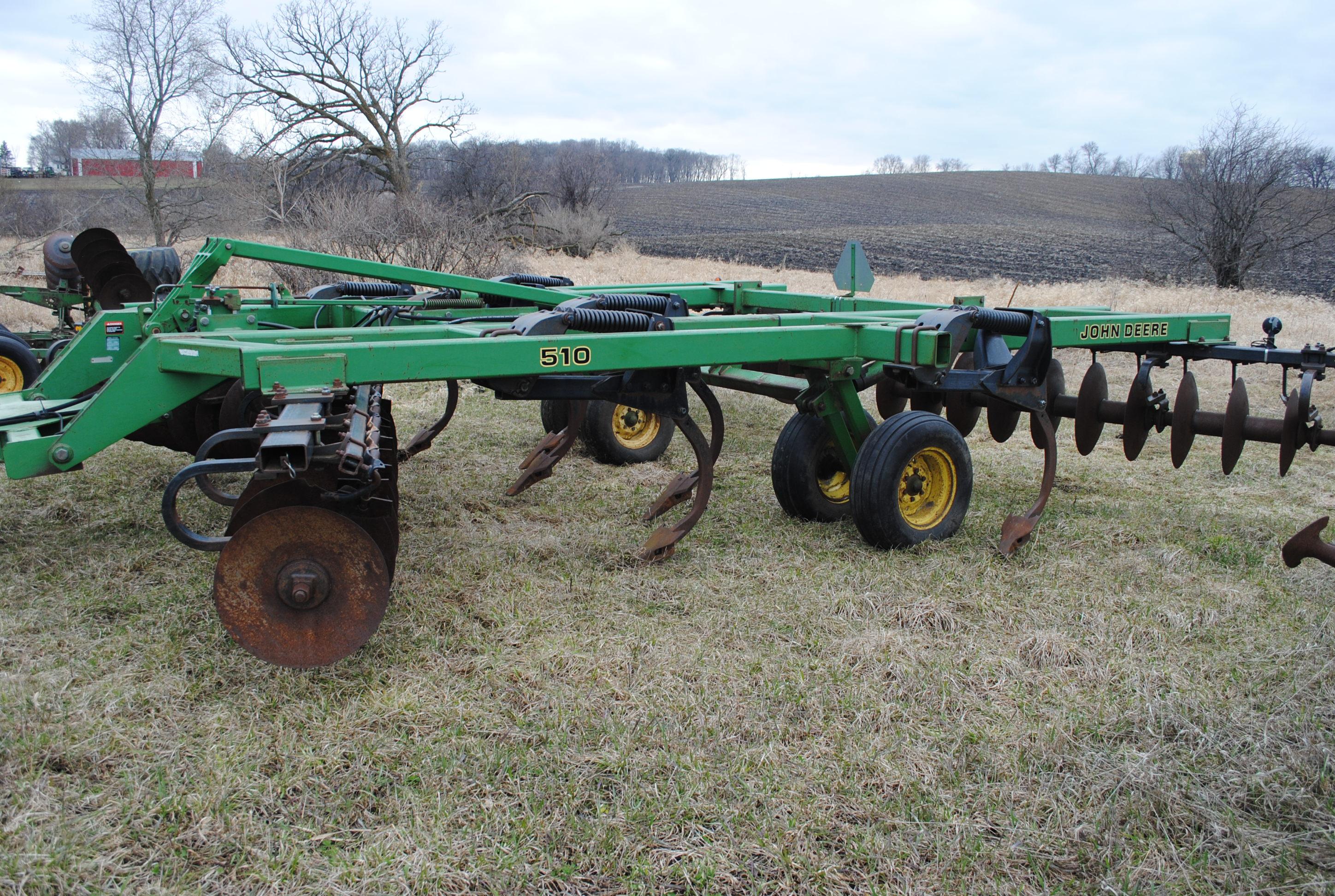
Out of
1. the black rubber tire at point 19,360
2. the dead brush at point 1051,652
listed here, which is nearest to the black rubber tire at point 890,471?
the dead brush at point 1051,652

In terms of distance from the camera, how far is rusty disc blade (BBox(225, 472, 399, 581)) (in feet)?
10.2

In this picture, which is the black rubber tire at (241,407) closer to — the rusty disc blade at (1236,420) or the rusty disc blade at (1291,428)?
the rusty disc blade at (1236,420)

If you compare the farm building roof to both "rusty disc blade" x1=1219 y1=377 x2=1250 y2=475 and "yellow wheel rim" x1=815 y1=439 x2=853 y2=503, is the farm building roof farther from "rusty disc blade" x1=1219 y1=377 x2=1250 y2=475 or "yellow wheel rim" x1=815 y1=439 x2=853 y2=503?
"rusty disc blade" x1=1219 y1=377 x2=1250 y2=475

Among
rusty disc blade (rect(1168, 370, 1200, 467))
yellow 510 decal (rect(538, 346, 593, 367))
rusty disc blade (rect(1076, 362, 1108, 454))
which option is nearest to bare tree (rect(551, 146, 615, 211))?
rusty disc blade (rect(1076, 362, 1108, 454))

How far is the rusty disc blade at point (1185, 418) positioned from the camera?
4.77 m

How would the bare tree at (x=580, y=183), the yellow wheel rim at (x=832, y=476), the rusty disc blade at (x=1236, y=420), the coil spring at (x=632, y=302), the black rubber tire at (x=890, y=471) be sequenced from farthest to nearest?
the bare tree at (x=580, y=183)
the yellow wheel rim at (x=832, y=476)
the rusty disc blade at (x=1236, y=420)
the coil spring at (x=632, y=302)
the black rubber tire at (x=890, y=471)

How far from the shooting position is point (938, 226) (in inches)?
1507

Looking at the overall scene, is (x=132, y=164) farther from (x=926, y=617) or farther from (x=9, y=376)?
(x=926, y=617)

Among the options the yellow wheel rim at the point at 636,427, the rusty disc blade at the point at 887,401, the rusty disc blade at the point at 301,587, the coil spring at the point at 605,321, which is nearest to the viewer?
the rusty disc blade at the point at 301,587

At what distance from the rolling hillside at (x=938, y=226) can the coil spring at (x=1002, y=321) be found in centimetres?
1738

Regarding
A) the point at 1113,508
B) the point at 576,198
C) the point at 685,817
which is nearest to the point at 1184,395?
the point at 1113,508

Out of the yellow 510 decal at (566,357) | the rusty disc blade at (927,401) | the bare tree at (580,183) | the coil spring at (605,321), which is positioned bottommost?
the rusty disc blade at (927,401)

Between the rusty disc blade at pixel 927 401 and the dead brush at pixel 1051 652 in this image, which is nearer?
the dead brush at pixel 1051 652

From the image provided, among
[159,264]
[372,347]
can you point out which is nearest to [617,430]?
[372,347]
